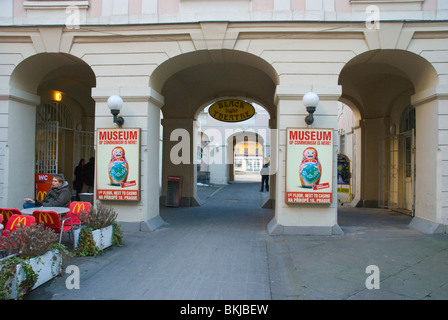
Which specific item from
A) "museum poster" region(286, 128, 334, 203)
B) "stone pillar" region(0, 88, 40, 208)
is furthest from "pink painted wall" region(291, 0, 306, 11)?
"stone pillar" region(0, 88, 40, 208)

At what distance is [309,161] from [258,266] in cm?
290

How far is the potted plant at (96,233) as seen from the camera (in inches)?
227

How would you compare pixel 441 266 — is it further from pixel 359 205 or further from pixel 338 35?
pixel 359 205

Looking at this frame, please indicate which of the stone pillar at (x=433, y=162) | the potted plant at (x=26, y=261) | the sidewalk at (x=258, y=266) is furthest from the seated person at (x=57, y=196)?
the stone pillar at (x=433, y=162)

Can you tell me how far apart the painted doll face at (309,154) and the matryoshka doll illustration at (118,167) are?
13.2 feet

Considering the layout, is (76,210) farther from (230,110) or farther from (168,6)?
(230,110)

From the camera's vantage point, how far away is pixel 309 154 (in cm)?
727

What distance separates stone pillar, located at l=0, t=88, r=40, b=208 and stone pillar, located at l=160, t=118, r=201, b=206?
14.9ft

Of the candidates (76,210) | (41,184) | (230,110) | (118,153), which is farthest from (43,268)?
(230,110)

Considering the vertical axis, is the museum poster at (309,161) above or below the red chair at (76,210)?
above

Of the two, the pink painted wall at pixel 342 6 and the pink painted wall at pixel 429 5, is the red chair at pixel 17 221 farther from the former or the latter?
the pink painted wall at pixel 429 5

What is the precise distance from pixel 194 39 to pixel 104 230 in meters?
4.62

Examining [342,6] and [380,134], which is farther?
[380,134]
